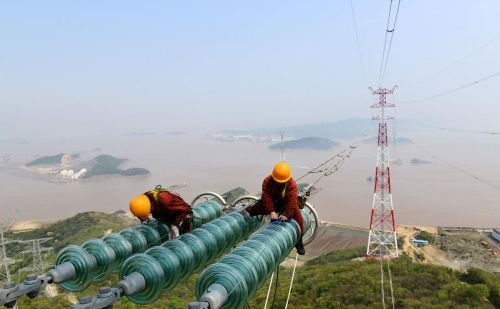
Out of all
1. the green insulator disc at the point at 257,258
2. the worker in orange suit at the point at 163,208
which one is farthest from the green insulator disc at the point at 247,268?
the worker in orange suit at the point at 163,208

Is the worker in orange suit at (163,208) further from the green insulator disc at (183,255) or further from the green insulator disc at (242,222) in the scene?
the green insulator disc at (183,255)

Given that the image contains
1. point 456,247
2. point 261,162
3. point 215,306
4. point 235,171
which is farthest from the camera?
point 261,162

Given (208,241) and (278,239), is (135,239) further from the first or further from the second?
(278,239)

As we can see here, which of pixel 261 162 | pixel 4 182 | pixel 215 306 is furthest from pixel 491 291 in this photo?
pixel 4 182

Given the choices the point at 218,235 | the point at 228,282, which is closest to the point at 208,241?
the point at 218,235

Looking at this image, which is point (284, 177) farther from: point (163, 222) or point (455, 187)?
point (455, 187)

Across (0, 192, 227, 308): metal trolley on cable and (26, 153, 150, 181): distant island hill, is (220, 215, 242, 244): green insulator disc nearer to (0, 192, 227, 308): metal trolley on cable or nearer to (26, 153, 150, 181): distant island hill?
(0, 192, 227, 308): metal trolley on cable

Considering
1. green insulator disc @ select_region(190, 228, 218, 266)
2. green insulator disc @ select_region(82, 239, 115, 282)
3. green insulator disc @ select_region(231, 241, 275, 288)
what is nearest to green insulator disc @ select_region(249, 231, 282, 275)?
green insulator disc @ select_region(231, 241, 275, 288)
